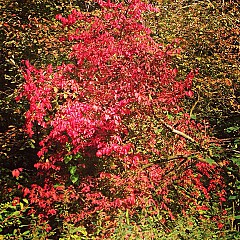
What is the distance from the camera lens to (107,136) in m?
3.88

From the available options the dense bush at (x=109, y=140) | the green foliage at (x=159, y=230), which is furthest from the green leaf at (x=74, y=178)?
the green foliage at (x=159, y=230)

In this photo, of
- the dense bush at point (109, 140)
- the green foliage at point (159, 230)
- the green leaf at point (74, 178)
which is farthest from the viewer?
the green leaf at point (74, 178)

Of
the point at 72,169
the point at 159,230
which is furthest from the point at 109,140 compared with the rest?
the point at 159,230

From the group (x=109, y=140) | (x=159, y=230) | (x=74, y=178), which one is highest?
(x=109, y=140)

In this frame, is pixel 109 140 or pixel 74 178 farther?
pixel 74 178

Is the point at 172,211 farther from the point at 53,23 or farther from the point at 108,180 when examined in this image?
the point at 53,23

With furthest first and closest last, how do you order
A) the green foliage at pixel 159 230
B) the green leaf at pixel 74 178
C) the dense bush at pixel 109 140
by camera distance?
the green leaf at pixel 74 178
the dense bush at pixel 109 140
the green foliage at pixel 159 230

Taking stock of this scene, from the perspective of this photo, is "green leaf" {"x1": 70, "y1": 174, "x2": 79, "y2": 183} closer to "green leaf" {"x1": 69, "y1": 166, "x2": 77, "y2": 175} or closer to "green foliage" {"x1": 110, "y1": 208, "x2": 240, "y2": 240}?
"green leaf" {"x1": 69, "y1": 166, "x2": 77, "y2": 175}

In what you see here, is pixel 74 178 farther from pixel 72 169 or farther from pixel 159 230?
pixel 159 230

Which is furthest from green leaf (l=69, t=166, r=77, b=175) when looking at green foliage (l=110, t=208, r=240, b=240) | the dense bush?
green foliage (l=110, t=208, r=240, b=240)

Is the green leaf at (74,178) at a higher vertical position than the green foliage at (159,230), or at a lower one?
higher

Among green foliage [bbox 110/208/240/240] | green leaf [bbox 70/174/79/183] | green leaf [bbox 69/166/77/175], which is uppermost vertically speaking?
green leaf [bbox 69/166/77/175]

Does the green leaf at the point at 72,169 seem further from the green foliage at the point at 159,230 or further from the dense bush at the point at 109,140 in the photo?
the green foliage at the point at 159,230

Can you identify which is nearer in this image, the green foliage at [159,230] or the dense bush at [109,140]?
the green foliage at [159,230]
